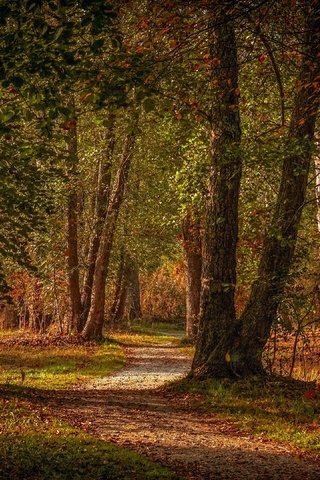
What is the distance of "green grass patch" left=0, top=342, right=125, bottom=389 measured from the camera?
17.0m

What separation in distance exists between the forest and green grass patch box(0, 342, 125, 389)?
0.12 metres

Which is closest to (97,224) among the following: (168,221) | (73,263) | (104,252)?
(104,252)

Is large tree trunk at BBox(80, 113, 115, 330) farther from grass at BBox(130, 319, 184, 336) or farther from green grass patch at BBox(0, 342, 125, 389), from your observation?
grass at BBox(130, 319, 184, 336)

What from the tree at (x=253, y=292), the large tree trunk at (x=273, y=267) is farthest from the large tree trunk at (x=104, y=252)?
the large tree trunk at (x=273, y=267)

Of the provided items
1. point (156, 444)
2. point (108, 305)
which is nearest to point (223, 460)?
point (156, 444)

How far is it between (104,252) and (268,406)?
14.7m

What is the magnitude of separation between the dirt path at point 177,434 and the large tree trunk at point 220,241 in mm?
1165

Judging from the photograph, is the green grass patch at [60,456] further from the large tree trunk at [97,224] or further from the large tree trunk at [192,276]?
the large tree trunk at [192,276]

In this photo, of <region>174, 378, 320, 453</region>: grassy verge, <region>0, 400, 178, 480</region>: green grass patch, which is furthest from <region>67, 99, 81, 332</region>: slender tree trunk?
<region>0, 400, 178, 480</region>: green grass patch

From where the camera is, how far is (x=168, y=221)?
25.0 meters

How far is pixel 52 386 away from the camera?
1594cm

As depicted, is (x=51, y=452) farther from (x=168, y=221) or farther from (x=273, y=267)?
(x=168, y=221)

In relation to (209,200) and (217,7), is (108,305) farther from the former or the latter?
(217,7)

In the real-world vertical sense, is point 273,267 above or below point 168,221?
below
